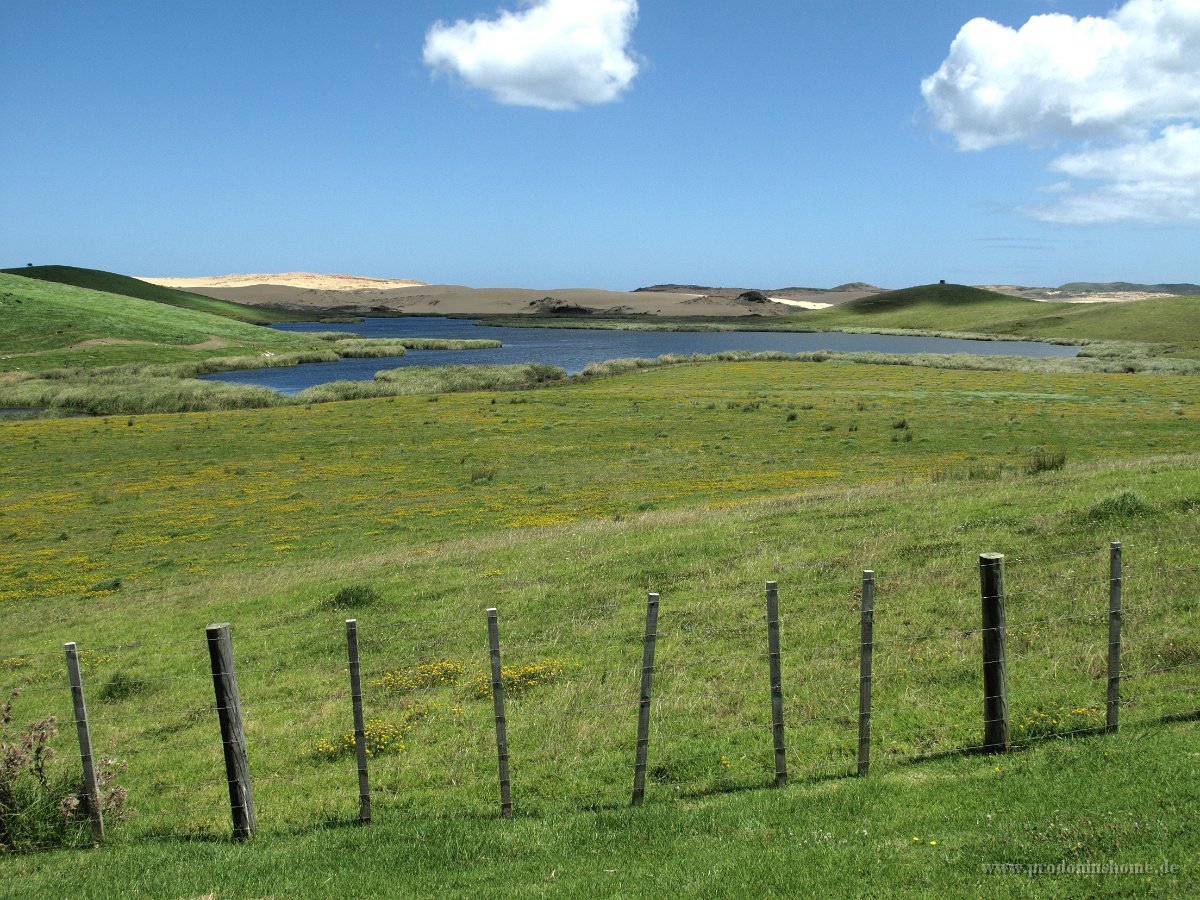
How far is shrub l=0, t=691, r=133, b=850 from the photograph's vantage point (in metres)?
8.77

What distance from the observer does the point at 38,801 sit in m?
8.91

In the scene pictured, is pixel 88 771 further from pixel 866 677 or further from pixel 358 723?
pixel 866 677

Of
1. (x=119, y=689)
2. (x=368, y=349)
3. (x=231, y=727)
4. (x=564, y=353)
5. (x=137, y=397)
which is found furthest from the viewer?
(x=564, y=353)

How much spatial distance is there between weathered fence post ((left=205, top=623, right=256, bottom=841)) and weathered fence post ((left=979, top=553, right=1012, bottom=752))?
7345mm

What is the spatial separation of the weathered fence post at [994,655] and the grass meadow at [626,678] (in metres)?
0.38

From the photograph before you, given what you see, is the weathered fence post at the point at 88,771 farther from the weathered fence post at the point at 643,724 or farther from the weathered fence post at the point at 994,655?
the weathered fence post at the point at 994,655

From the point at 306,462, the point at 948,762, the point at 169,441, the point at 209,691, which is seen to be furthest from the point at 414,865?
the point at 169,441

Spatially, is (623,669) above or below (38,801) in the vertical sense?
below

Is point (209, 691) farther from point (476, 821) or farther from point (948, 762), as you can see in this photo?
point (948, 762)

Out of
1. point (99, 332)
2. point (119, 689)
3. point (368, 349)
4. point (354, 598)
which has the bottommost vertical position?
point (119, 689)

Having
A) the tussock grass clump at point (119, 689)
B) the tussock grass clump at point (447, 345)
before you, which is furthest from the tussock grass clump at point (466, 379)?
the tussock grass clump at point (447, 345)

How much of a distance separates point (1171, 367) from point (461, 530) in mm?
88122

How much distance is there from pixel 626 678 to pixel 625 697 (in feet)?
2.43

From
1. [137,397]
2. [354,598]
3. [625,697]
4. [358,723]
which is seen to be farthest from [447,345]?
[358,723]
